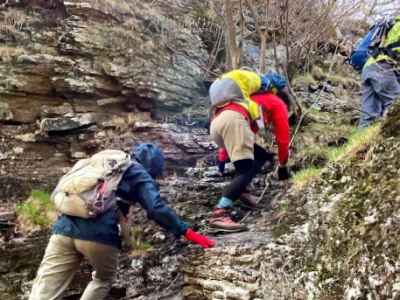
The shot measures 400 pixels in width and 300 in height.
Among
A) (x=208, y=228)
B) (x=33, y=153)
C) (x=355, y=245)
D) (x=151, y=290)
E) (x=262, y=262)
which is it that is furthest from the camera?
(x=33, y=153)

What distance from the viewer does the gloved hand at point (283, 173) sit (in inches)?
247

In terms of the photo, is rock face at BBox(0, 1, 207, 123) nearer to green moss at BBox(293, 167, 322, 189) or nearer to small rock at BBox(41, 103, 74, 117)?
small rock at BBox(41, 103, 74, 117)

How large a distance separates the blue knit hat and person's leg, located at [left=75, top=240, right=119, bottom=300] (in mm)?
977

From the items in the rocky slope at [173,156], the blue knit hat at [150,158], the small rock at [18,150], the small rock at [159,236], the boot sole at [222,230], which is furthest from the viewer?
the small rock at [18,150]

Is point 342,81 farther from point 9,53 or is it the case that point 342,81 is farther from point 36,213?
point 36,213

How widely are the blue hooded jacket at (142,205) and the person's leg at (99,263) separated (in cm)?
6

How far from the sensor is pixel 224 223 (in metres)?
5.24

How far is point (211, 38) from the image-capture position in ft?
35.8

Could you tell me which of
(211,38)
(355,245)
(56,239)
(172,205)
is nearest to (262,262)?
(355,245)

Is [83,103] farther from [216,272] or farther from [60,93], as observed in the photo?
[216,272]

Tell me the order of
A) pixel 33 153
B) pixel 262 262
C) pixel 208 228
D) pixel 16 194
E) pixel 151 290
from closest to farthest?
pixel 262 262
pixel 151 290
pixel 208 228
pixel 16 194
pixel 33 153

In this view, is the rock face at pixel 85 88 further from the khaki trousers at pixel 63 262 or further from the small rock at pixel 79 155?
the khaki trousers at pixel 63 262

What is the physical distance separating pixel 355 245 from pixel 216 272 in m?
1.67

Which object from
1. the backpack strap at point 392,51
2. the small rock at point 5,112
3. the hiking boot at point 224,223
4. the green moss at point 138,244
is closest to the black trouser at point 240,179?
the hiking boot at point 224,223
